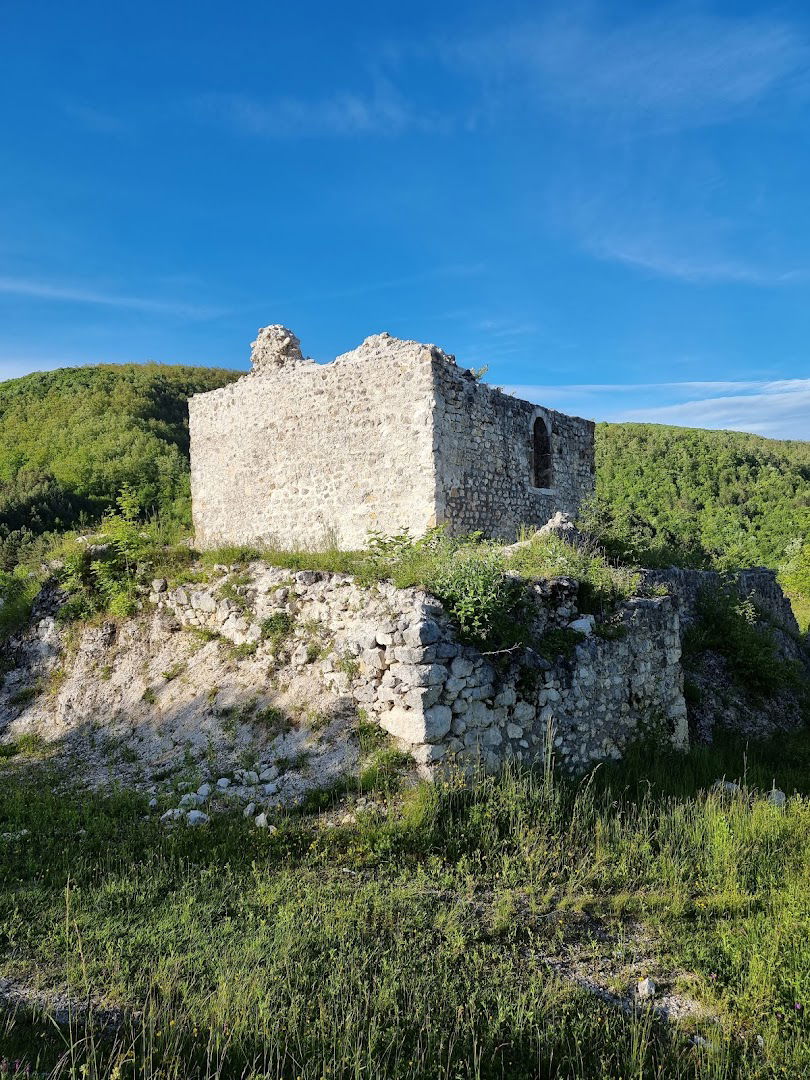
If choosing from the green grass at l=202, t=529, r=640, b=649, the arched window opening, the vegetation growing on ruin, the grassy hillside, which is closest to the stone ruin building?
the arched window opening

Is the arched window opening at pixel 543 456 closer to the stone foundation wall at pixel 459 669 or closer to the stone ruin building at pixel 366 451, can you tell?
the stone ruin building at pixel 366 451

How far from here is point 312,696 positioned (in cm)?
744

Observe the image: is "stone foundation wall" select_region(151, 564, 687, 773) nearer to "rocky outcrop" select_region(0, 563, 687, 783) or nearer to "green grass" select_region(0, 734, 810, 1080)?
"rocky outcrop" select_region(0, 563, 687, 783)

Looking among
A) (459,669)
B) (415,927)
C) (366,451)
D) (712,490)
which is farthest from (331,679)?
(712,490)

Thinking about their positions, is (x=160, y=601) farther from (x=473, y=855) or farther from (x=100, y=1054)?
(x=100, y=1054)

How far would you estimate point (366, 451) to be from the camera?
11562 mm

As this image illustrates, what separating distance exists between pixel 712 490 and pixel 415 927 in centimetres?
4627

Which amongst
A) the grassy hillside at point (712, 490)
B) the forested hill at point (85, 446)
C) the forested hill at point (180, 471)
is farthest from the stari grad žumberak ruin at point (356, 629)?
the grassy hillside at point (712, 490)

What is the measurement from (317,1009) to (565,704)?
14.6ft

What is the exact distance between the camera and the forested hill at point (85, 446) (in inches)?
1077

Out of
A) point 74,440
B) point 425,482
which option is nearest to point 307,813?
point 425,482

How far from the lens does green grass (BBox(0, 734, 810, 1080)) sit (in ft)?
11.2

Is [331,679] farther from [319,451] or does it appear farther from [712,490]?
[712,490]

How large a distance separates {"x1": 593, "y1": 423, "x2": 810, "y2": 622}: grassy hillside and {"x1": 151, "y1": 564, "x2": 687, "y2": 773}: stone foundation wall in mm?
24070
